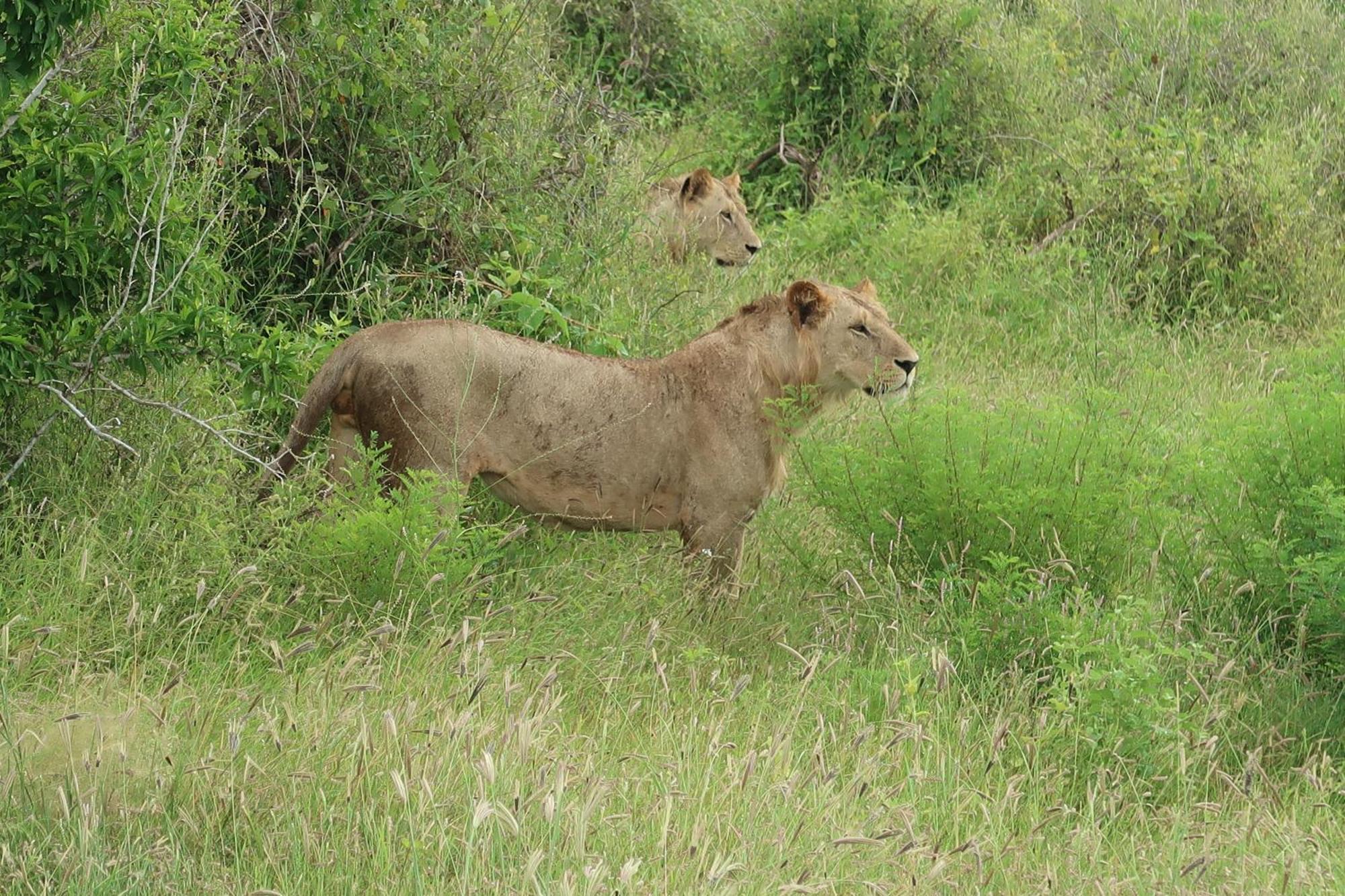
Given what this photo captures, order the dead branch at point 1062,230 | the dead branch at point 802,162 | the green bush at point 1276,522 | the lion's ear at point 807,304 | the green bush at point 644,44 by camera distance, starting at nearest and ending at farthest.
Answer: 1. the green bush at point 1276,522
2. the lion's ear at point 807,304
3. the dead branch at point 1062,230
4. the dead branch at point 802,162
5. the green bush at point 644,44

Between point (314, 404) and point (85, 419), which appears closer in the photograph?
point (85, 419)

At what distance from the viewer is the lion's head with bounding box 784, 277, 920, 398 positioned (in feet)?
21.3

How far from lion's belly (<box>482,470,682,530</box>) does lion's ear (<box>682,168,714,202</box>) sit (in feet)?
14.0

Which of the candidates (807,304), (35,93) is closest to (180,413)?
(35,93)

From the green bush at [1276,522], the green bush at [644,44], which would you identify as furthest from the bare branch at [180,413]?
the green bush at [644,44]

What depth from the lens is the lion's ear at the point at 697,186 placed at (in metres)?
10.3

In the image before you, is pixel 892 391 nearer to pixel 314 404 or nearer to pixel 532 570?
pixel 532 570

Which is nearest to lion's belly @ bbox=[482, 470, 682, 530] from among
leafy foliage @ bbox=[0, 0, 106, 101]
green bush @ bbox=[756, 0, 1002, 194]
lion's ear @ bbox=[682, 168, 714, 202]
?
leafy foliage @ bbox=[0, 0, 106, 101]

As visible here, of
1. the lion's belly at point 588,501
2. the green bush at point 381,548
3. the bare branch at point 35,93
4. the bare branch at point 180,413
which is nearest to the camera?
Answer: the bare branch at point 35,93

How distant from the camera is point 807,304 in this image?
6.48 meters

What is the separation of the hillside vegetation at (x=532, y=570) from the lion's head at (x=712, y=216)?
363 millimetres

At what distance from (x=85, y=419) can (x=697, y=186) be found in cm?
568

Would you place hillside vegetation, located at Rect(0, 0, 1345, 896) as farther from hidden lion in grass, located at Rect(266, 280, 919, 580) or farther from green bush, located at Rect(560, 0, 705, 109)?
green bush, located at Rect(560, 0, 705, 109)

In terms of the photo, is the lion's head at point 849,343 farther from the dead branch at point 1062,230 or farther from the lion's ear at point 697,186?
the dead branch at point 1062,230
